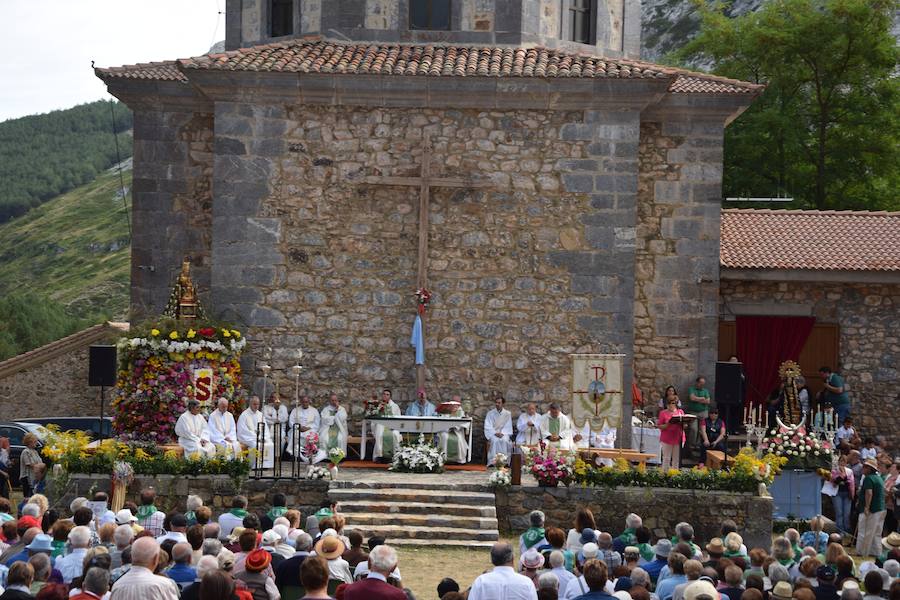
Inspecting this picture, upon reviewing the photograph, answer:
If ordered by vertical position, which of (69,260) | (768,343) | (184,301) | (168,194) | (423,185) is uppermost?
(423,185)

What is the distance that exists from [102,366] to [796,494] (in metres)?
10.4

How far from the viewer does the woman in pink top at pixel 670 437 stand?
Result: 63.0 ft

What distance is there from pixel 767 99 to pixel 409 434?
18977 millimetres

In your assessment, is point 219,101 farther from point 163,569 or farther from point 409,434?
point 163,569

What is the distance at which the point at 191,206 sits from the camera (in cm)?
2153

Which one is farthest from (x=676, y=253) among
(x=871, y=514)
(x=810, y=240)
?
(x=871, y=514)

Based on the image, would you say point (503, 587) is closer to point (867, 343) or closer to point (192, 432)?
point (192, 432)

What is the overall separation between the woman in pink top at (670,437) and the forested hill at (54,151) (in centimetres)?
6270

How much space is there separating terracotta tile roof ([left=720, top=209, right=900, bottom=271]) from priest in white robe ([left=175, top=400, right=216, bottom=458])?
921cm

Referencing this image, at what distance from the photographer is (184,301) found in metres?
19.4

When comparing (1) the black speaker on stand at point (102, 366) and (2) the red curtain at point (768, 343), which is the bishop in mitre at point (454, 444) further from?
(2) the red curtain at point (768, 343)

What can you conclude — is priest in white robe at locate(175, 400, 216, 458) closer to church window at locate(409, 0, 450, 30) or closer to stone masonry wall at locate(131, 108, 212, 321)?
stone masonry wall at locate(131, 108, 212, 321)

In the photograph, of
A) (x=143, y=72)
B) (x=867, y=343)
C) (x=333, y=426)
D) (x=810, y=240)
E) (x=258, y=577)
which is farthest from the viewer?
(x=810, y=240)

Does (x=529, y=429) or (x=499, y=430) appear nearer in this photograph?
(x=529, y=429)
